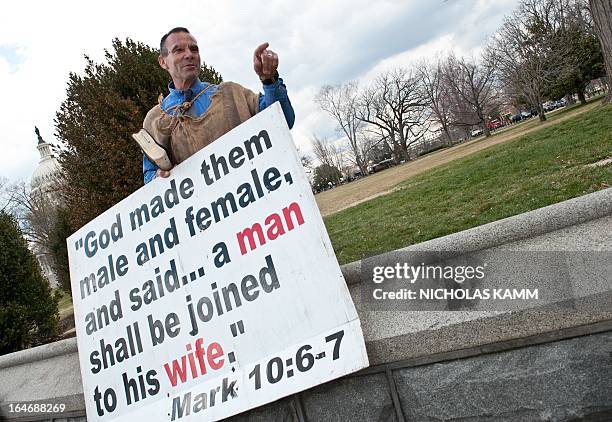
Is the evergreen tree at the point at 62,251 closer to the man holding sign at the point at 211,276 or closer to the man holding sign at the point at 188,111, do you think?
the man holding sign at the point at 211,276

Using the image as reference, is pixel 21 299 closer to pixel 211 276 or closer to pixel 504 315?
pixel 211 276

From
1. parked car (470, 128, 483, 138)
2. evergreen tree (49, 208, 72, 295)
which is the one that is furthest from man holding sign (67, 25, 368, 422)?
parked car (470, 128, 483, 138)

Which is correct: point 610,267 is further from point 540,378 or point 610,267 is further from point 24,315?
point 24,315

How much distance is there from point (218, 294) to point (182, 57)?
1317 mm

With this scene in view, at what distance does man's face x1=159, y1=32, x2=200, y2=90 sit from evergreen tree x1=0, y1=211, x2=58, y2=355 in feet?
20.0

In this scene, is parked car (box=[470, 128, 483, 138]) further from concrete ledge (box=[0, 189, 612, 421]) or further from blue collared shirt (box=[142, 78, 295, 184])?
concrete ledge (box=[0, 189, 612, 421])

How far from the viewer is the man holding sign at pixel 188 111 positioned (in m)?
2.70

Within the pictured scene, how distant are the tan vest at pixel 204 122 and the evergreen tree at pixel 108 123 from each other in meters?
4.82

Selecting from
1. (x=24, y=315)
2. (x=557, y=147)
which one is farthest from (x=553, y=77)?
(x=24, y=315)

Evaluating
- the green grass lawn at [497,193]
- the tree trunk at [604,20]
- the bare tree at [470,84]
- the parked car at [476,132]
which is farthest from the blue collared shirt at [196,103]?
the parked car at [476,132]

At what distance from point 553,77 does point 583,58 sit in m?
2.12

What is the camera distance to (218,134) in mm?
2730
